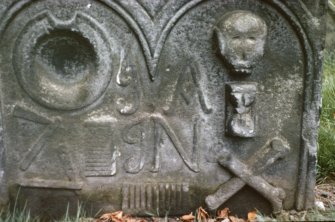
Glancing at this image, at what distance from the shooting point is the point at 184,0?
94.5 inches

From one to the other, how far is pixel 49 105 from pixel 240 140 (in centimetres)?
108

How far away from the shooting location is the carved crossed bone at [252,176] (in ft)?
8.61

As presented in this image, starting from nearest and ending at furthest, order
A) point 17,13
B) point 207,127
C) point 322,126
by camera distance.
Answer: point 17,13 → point 207,127 → point 322,126

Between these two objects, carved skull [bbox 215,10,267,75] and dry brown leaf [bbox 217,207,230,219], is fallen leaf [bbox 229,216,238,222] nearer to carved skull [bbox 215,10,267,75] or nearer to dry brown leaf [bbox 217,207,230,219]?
dry brown leaf [bbox 217,207,230,219]

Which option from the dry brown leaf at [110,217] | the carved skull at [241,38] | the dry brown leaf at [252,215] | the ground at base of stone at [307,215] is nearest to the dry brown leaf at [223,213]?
the ground at base of stone at [307,215]

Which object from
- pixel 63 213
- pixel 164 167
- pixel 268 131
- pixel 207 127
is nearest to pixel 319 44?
pixel 268 131

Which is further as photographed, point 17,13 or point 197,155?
point 197,155

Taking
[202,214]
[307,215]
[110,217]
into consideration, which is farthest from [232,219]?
[110,217]

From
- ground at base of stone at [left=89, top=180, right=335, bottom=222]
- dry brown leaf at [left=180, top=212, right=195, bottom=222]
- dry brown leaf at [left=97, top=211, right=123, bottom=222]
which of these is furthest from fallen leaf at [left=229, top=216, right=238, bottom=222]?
dry brown leaf at [left=97, top=211, right=123, bottom=222]

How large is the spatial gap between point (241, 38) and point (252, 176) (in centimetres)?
79

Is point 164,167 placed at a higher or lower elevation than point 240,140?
lower

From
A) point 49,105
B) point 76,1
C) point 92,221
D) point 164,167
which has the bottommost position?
point 92,221

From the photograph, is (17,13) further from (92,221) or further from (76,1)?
(92,221)

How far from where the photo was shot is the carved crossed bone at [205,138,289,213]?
2623 mm
